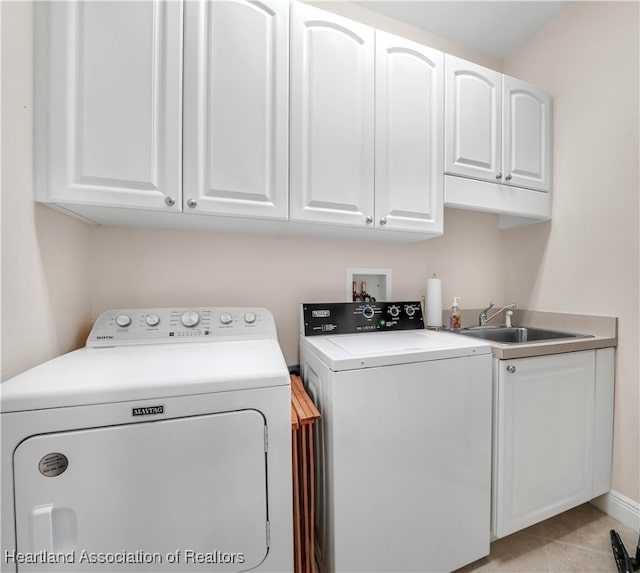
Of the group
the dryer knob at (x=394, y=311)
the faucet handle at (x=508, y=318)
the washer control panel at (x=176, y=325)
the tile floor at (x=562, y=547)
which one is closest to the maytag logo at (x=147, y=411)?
the washer control panel at (x=176, y=325)

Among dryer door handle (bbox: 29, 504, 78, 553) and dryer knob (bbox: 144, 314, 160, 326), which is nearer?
dryer door handle (bbox: 29, 504, 78, 553)

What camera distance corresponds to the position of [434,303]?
183 cm

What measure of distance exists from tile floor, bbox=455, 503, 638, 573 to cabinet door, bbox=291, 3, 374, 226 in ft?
5.60

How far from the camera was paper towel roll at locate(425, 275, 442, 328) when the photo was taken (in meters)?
1.83

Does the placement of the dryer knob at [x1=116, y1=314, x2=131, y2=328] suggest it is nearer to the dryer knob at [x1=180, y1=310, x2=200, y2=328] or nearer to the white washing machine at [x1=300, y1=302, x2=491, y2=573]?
the dryer knob at [x1=180, y1=310, x2=200, y2=328]

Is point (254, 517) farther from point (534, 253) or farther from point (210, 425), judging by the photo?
point (534, 253)

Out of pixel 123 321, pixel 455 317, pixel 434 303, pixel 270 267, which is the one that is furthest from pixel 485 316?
pixel 123 321

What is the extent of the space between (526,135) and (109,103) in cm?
218

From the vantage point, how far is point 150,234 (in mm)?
1438

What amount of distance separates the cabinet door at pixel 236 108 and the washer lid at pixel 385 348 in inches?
24.7

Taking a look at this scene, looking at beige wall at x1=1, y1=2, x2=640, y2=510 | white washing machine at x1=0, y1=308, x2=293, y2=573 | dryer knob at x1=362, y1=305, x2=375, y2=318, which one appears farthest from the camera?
dryer knob at x1=362, y1=305, x2=375, y2=318

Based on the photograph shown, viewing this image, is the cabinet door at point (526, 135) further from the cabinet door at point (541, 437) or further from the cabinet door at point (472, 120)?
the cabinet door at point (541, 437)

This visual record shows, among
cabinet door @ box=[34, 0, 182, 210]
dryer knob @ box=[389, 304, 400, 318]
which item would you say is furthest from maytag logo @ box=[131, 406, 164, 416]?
dryer knob @ box=[389, 304, 400, 318]

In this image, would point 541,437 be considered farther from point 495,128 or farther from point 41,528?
point 41,528
